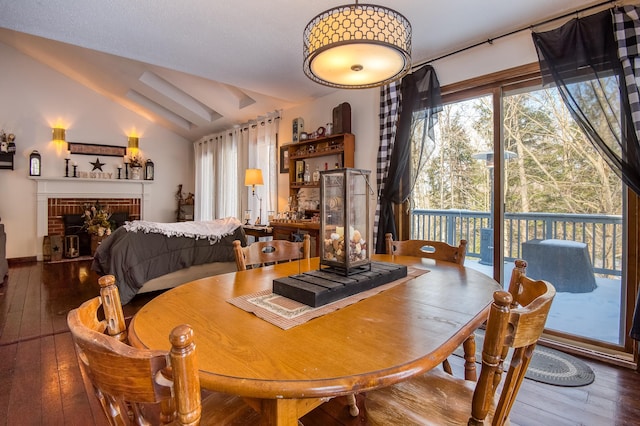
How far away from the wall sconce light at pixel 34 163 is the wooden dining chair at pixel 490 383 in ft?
22.6

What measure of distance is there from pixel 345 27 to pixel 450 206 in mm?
2207

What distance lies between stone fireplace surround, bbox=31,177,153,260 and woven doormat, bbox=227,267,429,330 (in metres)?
6.39

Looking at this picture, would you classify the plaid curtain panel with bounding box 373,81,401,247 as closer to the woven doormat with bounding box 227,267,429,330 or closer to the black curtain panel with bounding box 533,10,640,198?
the black curtain panel with bounding box 533,10,640,198

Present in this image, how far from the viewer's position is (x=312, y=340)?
31.9 inches

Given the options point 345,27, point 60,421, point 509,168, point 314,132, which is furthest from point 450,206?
point 60,421

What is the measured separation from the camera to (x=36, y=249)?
18.2 feet

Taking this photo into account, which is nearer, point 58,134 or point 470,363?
point 470,363

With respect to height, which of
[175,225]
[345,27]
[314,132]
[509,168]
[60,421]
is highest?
[314,132]

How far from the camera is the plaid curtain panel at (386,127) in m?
3.14

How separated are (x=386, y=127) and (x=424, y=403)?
2.66 m

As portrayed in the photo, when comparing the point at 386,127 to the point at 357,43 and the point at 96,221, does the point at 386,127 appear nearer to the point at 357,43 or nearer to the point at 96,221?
the point at 357,43

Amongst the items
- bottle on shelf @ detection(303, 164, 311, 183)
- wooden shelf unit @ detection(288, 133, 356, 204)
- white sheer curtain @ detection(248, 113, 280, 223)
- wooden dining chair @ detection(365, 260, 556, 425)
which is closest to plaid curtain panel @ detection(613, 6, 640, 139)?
wooden dining chair @ detection(365, 260, 556, 425)

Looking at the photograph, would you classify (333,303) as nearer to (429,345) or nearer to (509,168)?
(429,345)

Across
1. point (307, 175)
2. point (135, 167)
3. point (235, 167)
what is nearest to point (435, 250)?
point (307, 175)
